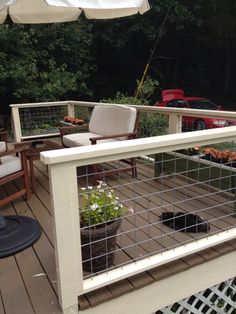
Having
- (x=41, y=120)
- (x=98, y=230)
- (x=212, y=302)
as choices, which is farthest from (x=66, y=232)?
(x=41, y=120)

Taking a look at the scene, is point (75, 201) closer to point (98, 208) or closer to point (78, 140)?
point (98, 208)

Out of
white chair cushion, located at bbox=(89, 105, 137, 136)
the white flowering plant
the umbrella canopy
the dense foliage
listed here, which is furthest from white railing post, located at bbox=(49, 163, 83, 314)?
the dense foliage

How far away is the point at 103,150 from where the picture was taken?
65.8 inches

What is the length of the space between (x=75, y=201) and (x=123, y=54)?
51.7ft

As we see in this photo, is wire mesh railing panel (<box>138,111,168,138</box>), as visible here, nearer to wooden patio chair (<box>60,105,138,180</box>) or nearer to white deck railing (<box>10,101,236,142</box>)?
white deck railing (<box>10,101,236,142</box>)

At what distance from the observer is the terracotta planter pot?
196 centimetres

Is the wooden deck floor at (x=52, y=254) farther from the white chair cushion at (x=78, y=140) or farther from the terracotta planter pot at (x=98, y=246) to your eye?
the white chair cushion at (x=78, y=140)

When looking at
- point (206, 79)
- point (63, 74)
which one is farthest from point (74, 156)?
point (206, 79)

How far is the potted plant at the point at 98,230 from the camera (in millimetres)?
1966

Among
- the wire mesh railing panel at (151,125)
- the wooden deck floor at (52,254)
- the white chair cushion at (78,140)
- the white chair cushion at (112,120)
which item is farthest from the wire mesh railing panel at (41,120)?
the wooden deck floor at (52,254)

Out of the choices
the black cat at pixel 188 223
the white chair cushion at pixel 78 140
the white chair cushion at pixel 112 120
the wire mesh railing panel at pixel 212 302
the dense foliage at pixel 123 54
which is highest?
the dense foliage at pixel 123 54

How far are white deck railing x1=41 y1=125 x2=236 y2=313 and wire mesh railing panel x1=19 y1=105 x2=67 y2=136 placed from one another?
4875mm

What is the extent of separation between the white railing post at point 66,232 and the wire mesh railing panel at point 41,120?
4966 millimetres

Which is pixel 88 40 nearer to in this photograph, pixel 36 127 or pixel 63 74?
pixel 63 74
